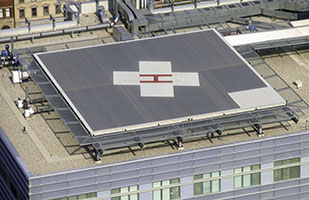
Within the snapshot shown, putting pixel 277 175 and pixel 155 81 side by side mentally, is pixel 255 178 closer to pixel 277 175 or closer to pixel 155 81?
pixel 277 175

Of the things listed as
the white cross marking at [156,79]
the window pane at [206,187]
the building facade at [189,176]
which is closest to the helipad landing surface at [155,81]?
the white cross marking at [156,79]

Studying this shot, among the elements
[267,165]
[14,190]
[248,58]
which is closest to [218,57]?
[248,58]

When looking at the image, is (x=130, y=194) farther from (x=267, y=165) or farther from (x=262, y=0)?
(x=262, y=0)

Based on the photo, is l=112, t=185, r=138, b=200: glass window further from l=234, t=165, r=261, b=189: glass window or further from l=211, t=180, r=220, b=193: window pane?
l=234, t=165, r=261, b=189: glass window

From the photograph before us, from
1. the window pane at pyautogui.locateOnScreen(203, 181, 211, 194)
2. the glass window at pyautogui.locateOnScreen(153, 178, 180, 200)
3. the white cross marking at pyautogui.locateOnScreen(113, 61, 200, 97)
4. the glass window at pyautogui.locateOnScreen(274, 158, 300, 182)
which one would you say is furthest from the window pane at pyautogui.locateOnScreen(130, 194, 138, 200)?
the glass window at pyautogui.locateOnScreen(274, 158, 300, 182)

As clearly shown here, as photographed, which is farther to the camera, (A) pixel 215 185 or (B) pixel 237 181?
(B) pixel 237 181

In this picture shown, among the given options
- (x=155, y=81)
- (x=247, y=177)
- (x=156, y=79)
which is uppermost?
(x=156, y=79)

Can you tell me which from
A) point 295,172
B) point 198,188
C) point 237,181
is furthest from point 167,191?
point 295,172
